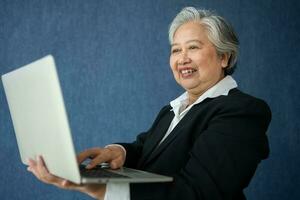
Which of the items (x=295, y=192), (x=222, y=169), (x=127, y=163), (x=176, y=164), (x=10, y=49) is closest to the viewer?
(x=222, y=169)

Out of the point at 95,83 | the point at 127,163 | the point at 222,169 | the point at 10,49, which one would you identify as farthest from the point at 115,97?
the point at 222,169

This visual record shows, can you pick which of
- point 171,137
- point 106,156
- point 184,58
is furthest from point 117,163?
point 184,58

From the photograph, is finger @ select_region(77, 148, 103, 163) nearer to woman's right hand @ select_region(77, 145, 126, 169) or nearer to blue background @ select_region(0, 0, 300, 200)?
woman's right hand @ select_region(77, 145, 126, 169)

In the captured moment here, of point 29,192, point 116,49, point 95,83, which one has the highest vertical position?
point 116,49

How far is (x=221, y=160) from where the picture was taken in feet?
3.62

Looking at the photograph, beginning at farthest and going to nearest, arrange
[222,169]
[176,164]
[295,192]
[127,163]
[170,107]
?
[295,192], [170,107], [127,163], [176,164], [222,169]

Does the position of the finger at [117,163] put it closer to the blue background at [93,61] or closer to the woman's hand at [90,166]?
the woman's hand at [90,166]

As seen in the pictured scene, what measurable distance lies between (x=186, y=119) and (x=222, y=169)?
24cm

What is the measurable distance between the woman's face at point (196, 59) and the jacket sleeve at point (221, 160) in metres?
0.28

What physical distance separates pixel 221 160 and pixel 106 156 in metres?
0.35

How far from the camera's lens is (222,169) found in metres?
1.10

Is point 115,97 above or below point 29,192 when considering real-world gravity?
above

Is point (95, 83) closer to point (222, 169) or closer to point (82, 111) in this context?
point (82, 111)

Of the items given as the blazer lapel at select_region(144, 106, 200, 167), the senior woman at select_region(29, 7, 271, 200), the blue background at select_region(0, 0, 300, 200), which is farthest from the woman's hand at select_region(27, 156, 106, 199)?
the blue background at select_region(0, 0, 300, 200)
